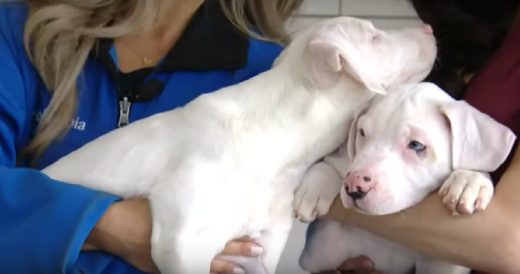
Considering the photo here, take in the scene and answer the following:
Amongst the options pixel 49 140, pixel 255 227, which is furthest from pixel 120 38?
pixel 255 227

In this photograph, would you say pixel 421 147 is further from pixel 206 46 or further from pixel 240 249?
pixel 206 46

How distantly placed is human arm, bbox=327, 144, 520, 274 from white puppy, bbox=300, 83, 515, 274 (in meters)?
0.02

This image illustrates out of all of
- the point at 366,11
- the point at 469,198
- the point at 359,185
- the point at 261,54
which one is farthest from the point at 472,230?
the point at 366,11

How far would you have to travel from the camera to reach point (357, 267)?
3.92 ft

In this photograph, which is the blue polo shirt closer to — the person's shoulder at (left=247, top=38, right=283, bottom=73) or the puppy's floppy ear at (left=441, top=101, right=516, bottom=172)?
the person's shoulder at (left=247, top=38, right=283, bottom=73)

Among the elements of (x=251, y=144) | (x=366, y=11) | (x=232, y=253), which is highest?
(x=251, y=144)

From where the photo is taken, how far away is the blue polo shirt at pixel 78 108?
111 cm

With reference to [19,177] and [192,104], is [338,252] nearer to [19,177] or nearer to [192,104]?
[192,104]

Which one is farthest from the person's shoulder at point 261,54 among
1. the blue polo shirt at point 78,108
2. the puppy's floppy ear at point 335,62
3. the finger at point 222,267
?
the finger at point 222,267

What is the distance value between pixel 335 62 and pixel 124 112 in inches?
15.6

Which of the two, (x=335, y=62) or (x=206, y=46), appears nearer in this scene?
(x=335, y=62)

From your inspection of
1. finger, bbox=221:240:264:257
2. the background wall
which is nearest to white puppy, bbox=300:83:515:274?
finger, bbox=221:240:264:257

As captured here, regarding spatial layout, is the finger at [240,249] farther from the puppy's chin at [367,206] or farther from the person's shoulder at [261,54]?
the person's shoulder at [261,54]

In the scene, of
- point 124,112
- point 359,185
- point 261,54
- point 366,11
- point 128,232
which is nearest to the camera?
point 359,185
